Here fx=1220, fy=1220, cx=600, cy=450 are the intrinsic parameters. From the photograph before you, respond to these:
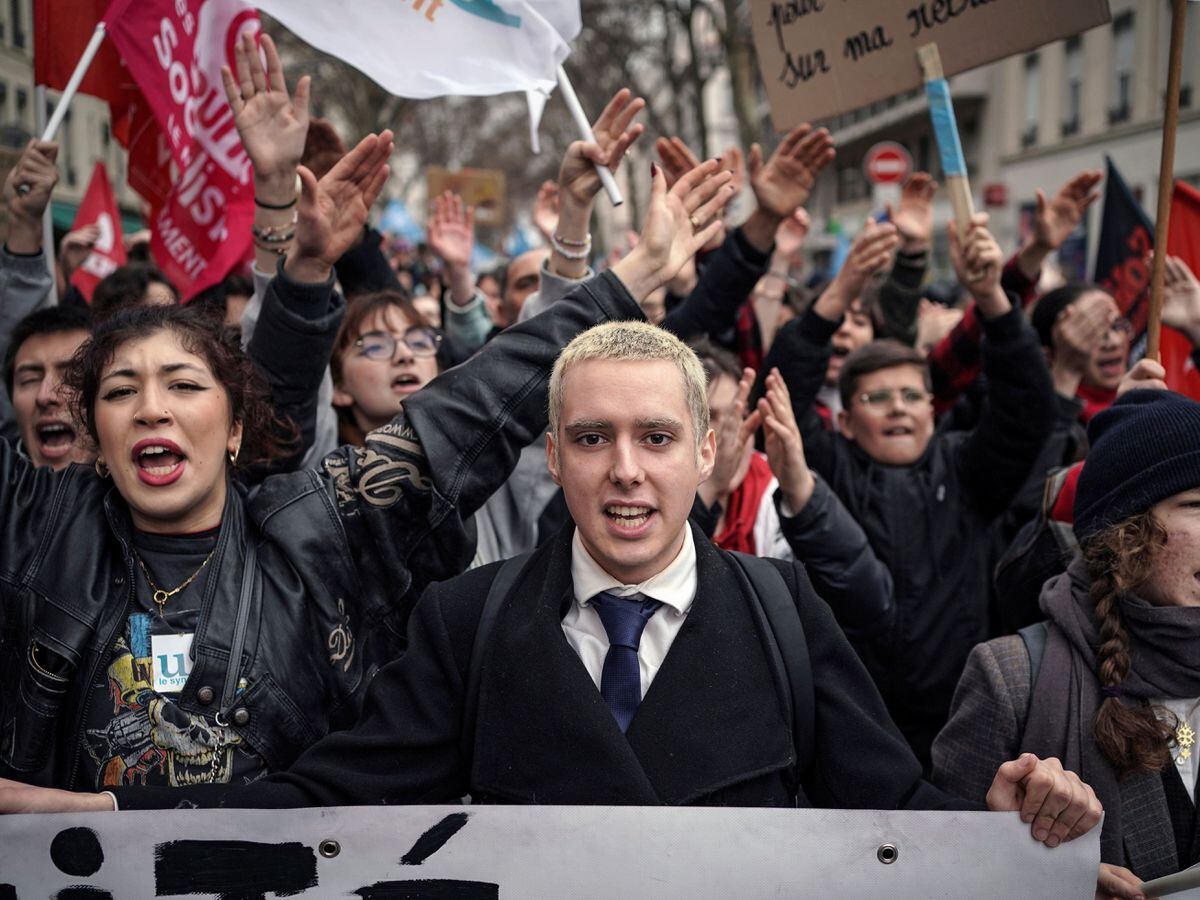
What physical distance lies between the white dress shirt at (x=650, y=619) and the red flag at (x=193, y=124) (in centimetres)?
249

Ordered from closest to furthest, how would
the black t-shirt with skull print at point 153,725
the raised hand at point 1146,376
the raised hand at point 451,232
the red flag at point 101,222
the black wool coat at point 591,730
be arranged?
the black wool coat at point 591,730 → the black t-shirt with skull print at point 153,725 → the raised hand at point 1146,376 → the raised hand at point 451,232 → the red flag at point 101,222

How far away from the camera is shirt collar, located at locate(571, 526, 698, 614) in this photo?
2264 millimetres

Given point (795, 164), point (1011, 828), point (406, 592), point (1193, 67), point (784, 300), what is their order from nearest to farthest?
1. point (1011, 828)
2. point (406, 592)
3. point (795, 164)
4. point (784, 300)
5. point (1193, 67)

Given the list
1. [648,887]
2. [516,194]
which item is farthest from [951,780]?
[516,194]

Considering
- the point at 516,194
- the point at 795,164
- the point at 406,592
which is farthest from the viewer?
the point at 516,194

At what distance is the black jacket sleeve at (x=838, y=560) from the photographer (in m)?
3.37

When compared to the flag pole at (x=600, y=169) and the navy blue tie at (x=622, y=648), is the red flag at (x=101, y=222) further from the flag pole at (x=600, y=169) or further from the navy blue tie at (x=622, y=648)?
the navy blue tie at (x=622, y=648)

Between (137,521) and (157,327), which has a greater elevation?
(157,327)

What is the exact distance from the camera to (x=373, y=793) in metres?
2.21

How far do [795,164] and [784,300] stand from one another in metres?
2.54

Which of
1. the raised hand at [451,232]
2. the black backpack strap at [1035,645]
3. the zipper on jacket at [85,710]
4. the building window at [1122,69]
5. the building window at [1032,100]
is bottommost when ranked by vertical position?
the black backpack strap at [1035,645]

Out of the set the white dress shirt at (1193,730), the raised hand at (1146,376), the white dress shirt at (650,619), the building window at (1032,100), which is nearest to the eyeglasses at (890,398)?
the raised hand at (1146,376)

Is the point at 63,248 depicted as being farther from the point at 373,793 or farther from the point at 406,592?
the point at 373,793

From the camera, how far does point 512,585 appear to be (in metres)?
2.33
